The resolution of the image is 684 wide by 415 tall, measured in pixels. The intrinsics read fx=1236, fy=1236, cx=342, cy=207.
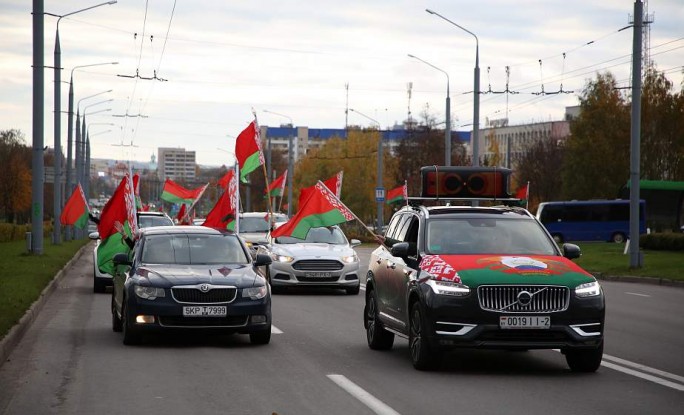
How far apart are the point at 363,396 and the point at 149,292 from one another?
4849mm

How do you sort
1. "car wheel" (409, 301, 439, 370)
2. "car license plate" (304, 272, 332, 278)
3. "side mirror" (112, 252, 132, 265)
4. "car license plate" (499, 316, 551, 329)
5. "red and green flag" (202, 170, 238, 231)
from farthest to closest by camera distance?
"red and green flag" (202, 170, 238, 231)
"car license plate" (304, 272, 332, 278)
"side mirror" (112, 252, 132, 265)
"car wheel" (409, 301, 439, 370)
"car license plate" (499, 316, 551, 329)

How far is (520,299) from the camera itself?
11.4m

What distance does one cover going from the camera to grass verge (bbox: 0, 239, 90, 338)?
17.3 metres

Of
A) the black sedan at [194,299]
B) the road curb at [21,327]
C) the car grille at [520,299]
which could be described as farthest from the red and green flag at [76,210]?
the car grille at [520,299]

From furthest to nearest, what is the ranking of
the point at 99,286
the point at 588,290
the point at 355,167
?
the point at 355,167, the point at 99,286, the point at 588,290

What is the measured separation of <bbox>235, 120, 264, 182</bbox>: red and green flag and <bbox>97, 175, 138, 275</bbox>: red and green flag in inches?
360

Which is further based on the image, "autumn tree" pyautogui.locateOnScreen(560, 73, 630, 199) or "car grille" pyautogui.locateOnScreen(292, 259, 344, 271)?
"autumn tree" pyautogui.locateOnScreen(560, 73, 630, 199)

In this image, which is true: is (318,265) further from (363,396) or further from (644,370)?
(363,396)

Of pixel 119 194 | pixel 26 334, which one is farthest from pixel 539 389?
pixel 119 194

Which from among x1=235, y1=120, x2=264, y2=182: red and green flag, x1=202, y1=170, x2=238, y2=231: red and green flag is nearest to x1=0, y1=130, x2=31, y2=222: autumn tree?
x1=235, y1=120, x2=264, y2=182: red and green flag

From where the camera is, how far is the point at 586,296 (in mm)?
11617

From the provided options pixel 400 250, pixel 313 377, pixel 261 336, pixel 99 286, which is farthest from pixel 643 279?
pixel 313 377

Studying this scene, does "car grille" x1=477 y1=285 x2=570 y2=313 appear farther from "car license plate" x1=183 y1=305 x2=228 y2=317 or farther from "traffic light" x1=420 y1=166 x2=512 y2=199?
"car license plate" x1=183 y1=305 x2=228 y2=317

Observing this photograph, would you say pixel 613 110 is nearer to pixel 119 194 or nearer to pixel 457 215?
pixel 119 194
